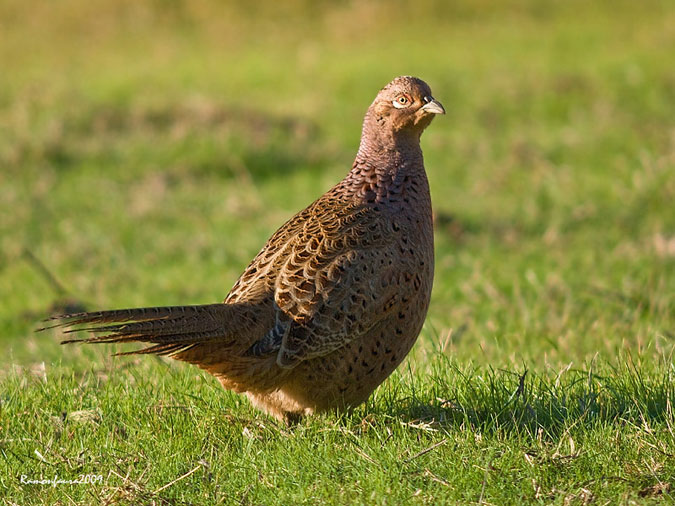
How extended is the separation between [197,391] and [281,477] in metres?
1.15

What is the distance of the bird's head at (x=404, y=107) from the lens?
16.0 ft

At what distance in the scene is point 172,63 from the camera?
55.5 ft

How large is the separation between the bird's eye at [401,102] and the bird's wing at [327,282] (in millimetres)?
594

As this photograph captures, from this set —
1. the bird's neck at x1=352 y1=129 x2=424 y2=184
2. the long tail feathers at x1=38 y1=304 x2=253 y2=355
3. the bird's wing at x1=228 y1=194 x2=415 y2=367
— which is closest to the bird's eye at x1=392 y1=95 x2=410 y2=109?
the bird's neck at x1=352 y1=129 x2=424 y2=184

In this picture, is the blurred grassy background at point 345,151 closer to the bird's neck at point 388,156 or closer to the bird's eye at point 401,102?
the bird's neck at point 388,156

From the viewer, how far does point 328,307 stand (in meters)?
4.36

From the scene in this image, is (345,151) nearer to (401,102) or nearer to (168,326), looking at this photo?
(401,102)

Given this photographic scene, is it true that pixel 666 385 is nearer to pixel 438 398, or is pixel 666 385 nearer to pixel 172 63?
pixel 438 398

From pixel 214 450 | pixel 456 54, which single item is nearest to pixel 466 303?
pixel 214 450

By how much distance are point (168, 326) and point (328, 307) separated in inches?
28.3

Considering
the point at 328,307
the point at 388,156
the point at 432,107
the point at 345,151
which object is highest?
the point at 432,107

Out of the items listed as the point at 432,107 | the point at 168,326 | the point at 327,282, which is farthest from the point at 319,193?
the point at 168,326

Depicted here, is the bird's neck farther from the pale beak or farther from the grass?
the grass

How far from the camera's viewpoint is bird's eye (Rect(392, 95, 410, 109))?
489 cm
